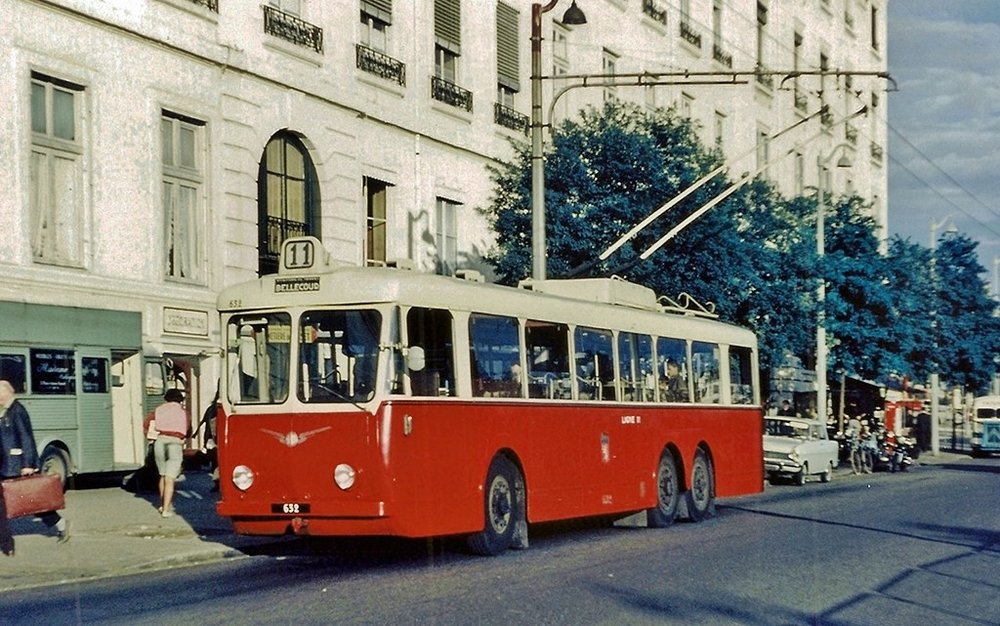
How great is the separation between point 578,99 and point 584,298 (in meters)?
21.1

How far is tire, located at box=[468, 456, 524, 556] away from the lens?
50.6 feet

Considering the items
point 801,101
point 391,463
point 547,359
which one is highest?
point 801,101

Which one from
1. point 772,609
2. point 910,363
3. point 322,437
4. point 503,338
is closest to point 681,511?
point 503,338

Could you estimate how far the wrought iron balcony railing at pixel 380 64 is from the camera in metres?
30.6

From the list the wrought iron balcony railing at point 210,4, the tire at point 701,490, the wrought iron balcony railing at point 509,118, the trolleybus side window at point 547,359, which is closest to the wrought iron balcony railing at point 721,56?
the wrought iron balcony railing at point 509,118

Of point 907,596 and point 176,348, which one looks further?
point 176,348

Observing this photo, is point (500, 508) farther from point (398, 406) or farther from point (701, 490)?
point (701, 490)

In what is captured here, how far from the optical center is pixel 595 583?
12.9 m

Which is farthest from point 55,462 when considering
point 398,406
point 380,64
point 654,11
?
point 654,11

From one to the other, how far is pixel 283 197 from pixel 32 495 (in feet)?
48.1

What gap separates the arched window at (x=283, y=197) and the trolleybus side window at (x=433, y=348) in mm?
13292

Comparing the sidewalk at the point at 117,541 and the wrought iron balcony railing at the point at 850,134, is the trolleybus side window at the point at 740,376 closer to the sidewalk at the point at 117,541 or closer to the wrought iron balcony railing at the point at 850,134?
the sidewalk at the point at 117,541

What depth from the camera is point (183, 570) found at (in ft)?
47.1

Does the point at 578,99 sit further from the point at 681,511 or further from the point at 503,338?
the point at 503,338
